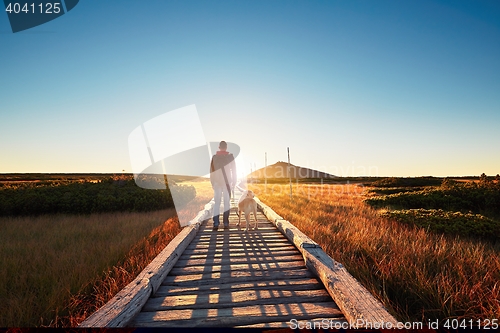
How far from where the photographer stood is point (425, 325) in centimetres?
293

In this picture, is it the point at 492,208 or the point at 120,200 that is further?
the point at 120,200

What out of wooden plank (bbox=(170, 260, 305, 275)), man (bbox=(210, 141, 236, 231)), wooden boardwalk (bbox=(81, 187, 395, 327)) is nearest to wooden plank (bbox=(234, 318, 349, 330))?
wooden boardwalk (bbox=(81, 187, 395, 327))

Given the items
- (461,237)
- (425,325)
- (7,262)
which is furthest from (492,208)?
(7,262)

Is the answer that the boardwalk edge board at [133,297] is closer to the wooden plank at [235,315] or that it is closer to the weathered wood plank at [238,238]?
the wooden plank at [235,315]

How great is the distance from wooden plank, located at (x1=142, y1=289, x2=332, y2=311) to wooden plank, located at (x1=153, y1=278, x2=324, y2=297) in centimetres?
11

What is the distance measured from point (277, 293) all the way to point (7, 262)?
18.2 ft

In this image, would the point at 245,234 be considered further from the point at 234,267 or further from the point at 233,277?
the point at 233,277

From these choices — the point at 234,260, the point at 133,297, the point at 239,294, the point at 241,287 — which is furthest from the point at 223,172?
the point at 133,297

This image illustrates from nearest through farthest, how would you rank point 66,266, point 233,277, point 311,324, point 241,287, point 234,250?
point 311,324, point 241,287, point 233,277, point 66,266, point 234,250

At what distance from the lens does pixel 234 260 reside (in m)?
5.32

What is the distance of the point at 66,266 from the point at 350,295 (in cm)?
502

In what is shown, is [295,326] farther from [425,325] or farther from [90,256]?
[90,256]

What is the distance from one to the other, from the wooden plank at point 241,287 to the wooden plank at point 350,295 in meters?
0.24

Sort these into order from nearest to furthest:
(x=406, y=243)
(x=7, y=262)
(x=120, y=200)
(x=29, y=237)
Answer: (x=7, y=262), (x=406, y=243), (x=29, y=237), (x=120, y=200)
